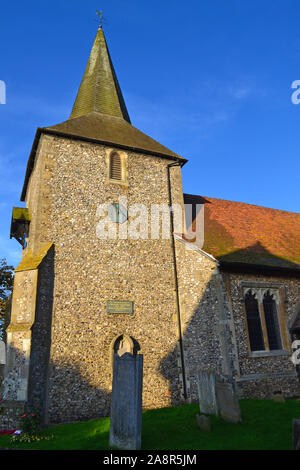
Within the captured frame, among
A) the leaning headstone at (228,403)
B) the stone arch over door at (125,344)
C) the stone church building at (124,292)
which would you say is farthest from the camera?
the stone arch over door at (125,344)

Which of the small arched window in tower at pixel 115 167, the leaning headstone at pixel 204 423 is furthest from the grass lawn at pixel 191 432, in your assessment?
the small arched window in tower at pixel 115 167

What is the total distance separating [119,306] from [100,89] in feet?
38.1

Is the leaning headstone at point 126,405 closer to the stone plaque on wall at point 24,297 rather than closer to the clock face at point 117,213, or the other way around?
the stone plaque on wall at point 24,297

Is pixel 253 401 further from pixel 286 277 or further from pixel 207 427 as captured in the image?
pixel 286 277

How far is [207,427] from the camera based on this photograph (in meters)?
7.30

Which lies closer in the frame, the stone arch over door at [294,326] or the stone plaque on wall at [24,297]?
the stone plaque on wall at [24,297]

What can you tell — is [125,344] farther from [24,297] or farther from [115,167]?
[115,167]

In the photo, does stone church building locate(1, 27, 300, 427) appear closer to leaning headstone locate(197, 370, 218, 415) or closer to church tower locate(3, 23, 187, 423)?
church tower locate(3, 23, 187, 423)

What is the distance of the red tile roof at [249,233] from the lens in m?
13.3

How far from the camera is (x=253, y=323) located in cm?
1249

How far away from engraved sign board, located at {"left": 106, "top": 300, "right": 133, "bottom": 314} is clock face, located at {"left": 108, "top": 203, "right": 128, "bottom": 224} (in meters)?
3.07

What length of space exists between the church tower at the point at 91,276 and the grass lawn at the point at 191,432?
54.0 inches
